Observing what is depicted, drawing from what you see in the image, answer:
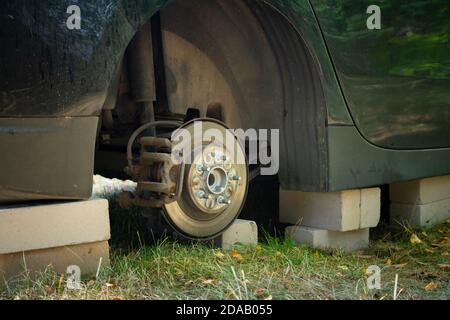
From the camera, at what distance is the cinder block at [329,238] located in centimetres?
358

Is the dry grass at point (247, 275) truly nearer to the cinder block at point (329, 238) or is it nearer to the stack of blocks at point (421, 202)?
the cinder block at point (329, 238)

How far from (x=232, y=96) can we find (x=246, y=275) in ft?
3.37

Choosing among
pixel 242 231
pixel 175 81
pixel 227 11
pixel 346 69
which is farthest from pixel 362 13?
pixel 242 231

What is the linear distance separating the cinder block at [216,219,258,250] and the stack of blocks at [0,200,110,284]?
2.24 feet

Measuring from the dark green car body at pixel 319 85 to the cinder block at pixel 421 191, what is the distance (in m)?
0.31

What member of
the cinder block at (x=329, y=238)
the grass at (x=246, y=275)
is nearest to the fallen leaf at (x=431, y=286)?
the grass at (x=246, y=275)

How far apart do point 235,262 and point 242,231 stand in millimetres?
378

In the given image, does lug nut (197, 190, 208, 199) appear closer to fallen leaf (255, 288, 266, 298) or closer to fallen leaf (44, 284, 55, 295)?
fallen leaf (255, 288, 266, 298)

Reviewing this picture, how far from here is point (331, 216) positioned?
3574 mm

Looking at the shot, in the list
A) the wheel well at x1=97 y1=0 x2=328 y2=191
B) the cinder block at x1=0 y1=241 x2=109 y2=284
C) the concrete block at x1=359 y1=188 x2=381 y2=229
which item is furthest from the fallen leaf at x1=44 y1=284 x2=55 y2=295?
the concrete block at x1=359 y1=188 x2=381 y2=229

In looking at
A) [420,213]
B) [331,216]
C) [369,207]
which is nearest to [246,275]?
[331,216]

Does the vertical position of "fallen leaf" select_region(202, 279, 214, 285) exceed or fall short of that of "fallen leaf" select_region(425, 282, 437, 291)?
it exceeds it

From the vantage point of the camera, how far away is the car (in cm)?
253

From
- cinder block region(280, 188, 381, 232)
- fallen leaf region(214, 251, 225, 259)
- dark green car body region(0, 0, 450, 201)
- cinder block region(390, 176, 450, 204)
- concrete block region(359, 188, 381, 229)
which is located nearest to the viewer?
dark green car body region(0, 0, 450, 201)
